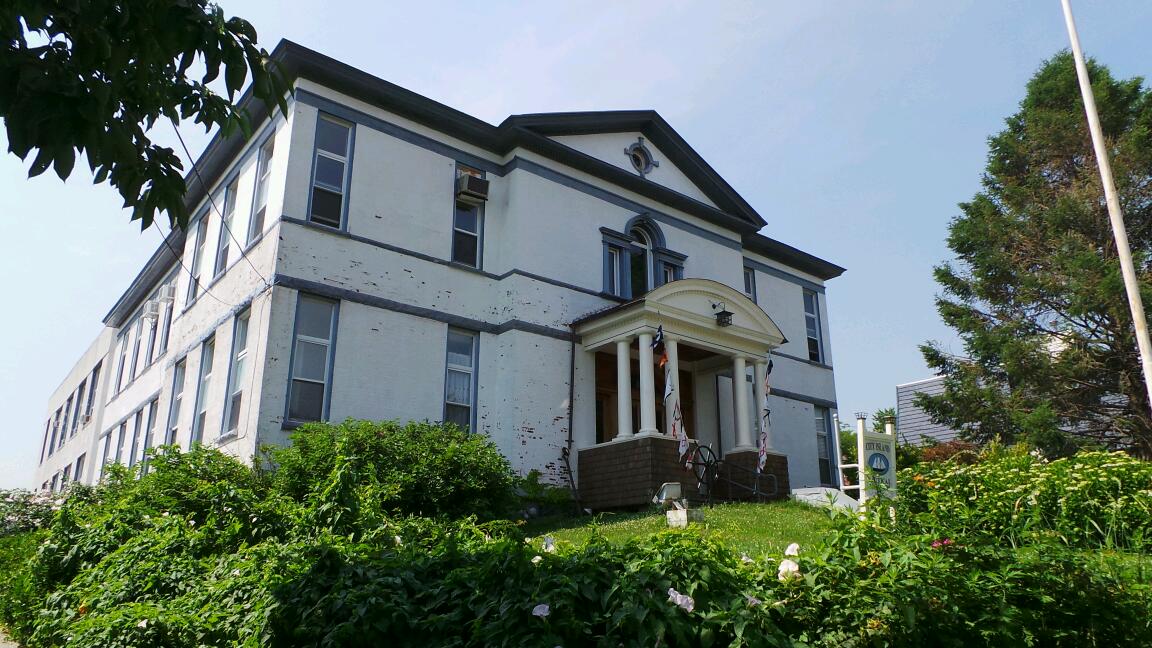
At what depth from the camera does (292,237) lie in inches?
601

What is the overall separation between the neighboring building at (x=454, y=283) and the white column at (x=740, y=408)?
5 centimetres

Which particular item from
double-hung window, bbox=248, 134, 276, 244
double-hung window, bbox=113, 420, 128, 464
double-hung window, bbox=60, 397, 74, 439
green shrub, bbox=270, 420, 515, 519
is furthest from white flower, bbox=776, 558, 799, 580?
double-hung window, bbox=60, 397, 74, 439

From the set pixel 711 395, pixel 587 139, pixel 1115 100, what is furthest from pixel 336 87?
pixel 1115 100

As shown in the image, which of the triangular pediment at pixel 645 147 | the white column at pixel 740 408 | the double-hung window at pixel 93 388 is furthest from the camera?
the double-hung window at pixel 93 388

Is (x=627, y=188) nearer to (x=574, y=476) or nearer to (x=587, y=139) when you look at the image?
(x=587, y=139)

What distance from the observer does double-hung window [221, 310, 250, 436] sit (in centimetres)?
1545

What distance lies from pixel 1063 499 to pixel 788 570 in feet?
20.0

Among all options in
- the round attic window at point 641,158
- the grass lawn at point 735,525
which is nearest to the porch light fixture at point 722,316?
the grass lawn at point 735,525

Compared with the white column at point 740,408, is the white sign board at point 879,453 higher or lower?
lower

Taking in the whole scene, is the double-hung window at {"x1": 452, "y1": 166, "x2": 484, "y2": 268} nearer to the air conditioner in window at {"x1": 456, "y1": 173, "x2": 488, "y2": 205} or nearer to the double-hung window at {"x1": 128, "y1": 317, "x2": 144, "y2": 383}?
the air conditioner in window at {"x1": 456, "y1": 173, "x2": 488, "y2": 205}

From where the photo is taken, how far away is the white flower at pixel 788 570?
4.84 meters

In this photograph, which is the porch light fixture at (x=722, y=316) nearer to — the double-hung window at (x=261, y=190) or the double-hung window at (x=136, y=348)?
the double-hung window at (x=261, y=190)

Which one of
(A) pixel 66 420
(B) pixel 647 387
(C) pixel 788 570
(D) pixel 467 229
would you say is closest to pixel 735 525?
(B) pixel 647 387

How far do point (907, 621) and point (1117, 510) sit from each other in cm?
612
